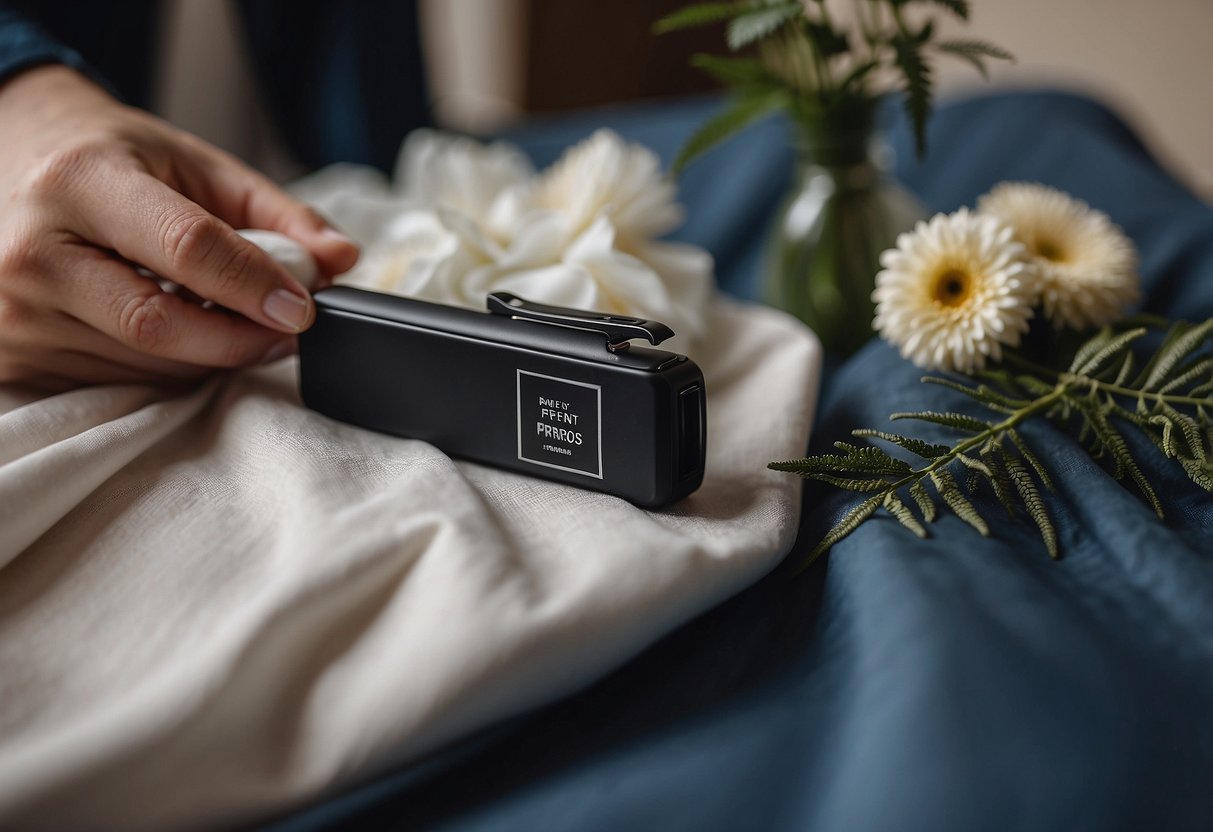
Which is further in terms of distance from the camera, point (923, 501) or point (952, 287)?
point (952, 287)

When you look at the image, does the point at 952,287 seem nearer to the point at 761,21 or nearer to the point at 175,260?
the point at 761,21

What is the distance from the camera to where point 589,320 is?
416mm

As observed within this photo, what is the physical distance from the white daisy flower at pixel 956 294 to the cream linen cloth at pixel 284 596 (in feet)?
0.33

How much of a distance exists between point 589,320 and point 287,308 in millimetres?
159

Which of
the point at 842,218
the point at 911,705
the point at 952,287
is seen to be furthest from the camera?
the point at 842,218

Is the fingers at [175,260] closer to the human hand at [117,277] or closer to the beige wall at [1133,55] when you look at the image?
the human hand at [117,277]

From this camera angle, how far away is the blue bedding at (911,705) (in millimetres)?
280

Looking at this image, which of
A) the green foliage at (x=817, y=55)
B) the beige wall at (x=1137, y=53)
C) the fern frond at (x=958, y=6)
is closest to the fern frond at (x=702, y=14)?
the green foliage at (x=817, y=55)

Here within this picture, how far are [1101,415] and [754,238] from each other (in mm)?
445

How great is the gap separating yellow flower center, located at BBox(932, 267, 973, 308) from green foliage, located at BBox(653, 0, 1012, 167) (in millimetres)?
88

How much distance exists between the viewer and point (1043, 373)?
0.49 meters

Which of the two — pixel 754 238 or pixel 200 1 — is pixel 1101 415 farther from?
pixel 200 1

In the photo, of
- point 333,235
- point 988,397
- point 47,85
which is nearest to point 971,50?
point 988,397

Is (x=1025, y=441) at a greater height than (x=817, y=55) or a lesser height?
lesser
